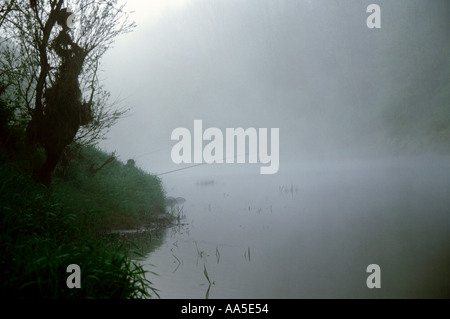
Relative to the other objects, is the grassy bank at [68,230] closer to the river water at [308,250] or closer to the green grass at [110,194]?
the green grass at [110,194]

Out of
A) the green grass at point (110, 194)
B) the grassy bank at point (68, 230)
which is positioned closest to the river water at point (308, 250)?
the grassy bank at point (68, 230)

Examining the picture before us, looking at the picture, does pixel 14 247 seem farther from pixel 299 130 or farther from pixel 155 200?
pixel 299 130

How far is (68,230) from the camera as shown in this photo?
7.06m

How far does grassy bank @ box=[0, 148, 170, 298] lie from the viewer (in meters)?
4.27

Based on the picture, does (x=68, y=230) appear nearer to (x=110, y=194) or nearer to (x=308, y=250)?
(x=110, y=194)

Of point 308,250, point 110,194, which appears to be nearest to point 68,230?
point 110,194

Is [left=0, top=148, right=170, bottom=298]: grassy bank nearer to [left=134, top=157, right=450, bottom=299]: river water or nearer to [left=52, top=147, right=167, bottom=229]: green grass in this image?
[left=52, top=147, right=167, bottom=229]: green grass

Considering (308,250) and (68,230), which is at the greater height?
(68,230)

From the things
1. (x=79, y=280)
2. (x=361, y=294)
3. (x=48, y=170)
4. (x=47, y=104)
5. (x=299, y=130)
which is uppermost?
(x=299, y=130)

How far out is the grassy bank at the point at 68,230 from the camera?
4266 mm

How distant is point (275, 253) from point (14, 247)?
5.84 m

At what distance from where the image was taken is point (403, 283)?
6410 millimetres

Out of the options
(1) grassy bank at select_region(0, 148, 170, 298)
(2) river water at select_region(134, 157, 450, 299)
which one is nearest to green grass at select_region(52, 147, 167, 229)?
(1) grassy bank at select_region(0, 148, 170, 298)
